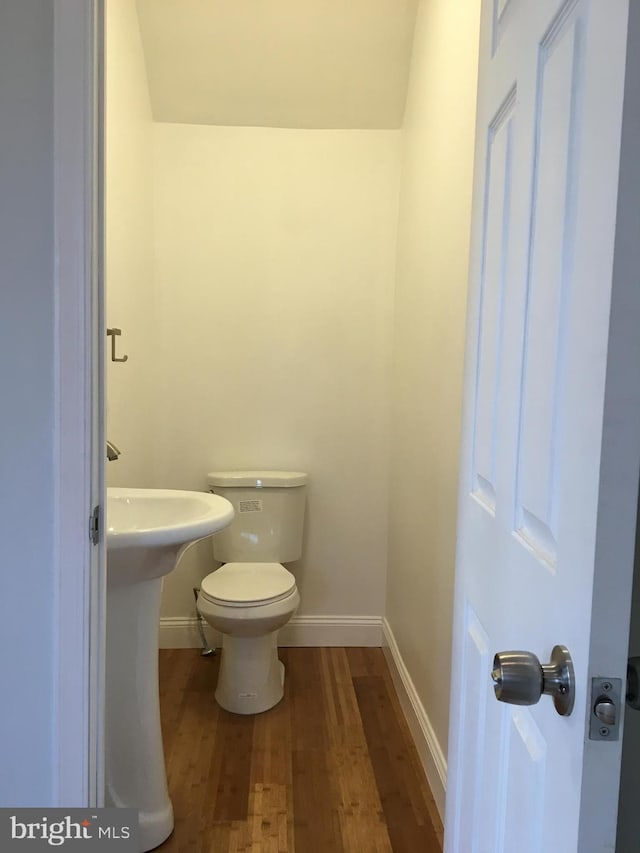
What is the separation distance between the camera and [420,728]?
2.02 m

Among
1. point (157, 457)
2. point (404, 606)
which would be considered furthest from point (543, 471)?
point (157, 457)

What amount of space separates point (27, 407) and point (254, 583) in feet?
4.67

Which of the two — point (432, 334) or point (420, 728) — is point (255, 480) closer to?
point (432, 334)

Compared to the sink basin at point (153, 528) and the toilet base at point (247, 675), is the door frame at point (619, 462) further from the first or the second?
the toilet base at point (247, 675)

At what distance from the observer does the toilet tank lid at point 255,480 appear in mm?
2596

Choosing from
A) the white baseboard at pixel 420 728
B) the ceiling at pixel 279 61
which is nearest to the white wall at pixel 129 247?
the ceiling at pixel 279 61

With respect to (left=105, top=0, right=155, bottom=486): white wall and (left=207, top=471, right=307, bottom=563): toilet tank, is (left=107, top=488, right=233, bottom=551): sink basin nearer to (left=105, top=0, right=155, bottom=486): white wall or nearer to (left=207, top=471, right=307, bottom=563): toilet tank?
(left=105, top=0, right=155, bottom=486): white wall

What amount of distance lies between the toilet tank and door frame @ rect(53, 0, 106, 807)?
56.0 inches

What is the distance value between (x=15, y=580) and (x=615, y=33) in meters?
1.15

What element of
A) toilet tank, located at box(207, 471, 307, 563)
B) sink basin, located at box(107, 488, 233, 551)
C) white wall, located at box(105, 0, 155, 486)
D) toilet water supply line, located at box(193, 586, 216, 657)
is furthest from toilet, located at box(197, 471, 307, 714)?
sink basin, located at box(107, 488, 233, 551)

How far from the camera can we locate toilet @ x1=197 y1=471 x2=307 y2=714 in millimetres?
2205

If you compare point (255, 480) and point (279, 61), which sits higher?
point (279, 61)

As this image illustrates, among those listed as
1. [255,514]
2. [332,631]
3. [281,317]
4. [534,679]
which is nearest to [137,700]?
[255,514]

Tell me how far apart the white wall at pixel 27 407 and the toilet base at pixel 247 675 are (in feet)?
3.83
